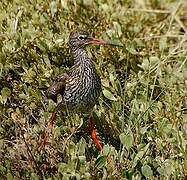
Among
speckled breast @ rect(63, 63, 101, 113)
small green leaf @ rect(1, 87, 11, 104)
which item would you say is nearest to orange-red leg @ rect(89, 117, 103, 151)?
speckled breast @ rect(63, 63, 101, 113)

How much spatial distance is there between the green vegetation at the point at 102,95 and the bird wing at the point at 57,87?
9cm

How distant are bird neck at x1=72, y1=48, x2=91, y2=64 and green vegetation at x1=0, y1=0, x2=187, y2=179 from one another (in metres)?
0.33

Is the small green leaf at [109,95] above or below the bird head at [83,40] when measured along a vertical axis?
→ below

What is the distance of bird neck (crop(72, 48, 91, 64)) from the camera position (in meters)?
5.65

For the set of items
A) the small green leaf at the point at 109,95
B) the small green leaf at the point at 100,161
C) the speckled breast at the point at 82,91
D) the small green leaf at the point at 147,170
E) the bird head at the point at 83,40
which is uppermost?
the bird head at the point at 83,40

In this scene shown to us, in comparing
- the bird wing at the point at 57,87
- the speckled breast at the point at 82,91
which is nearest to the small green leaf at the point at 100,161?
the speckled breast at the point at 82,91

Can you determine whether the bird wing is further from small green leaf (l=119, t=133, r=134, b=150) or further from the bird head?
small green leaf (l=119, t=133, r=134, b=150)

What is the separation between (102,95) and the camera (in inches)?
234

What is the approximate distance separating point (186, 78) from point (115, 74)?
2.01 feet

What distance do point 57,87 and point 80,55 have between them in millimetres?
385

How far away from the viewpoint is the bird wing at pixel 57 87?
5.47m

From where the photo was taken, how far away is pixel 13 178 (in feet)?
15.4

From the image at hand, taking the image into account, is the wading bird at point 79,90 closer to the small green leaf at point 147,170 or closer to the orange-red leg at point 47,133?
the orange-red leg at point 47,133

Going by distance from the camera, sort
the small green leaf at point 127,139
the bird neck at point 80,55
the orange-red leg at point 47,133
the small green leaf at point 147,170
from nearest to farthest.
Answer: the small green leaf at point 147,170 → the small green leaf at point 127,139 → the orange-red leg at point 47,133 → the bird neck at point 80,55
